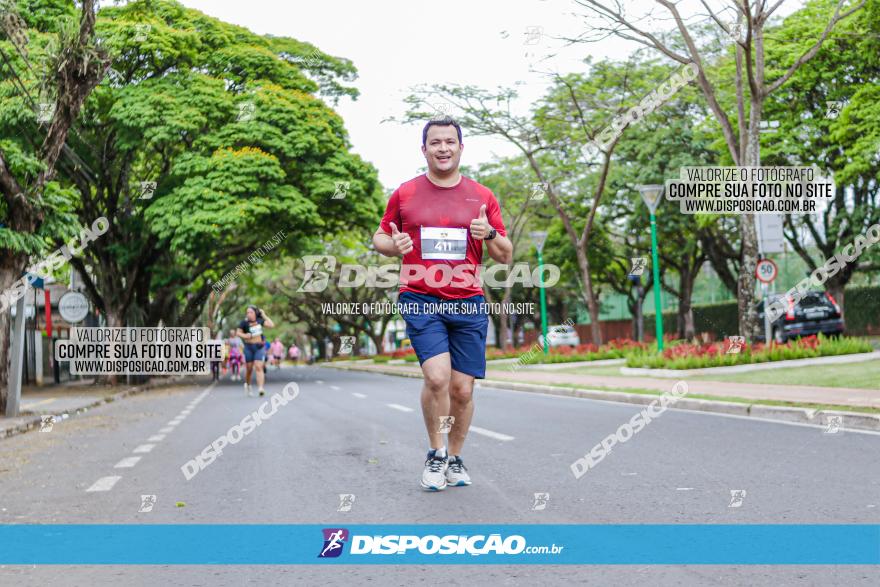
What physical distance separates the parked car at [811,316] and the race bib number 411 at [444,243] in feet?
68.6

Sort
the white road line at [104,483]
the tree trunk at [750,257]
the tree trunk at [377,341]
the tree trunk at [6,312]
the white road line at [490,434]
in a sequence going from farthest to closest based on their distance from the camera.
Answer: the tree trunk at [377,341], the tree trunk at [750,257], the tree trunk at [6,312], the white road line at [490,434], the white road line at [104,483]

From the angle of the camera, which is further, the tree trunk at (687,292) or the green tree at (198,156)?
the tree trunk at (687,292)

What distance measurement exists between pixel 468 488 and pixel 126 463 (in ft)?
12.9

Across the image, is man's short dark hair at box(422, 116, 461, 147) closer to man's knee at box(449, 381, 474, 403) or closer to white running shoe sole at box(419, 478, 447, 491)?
man's knee at box(449, 381, 474, 403)

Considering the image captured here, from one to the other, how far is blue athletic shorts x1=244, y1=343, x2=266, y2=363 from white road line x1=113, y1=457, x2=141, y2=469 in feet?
33.1

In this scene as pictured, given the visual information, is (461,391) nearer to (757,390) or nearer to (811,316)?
(757,390)

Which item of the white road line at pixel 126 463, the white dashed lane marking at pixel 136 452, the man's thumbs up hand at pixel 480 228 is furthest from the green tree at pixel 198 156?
the man's thumbs up hand at pixel 480 228

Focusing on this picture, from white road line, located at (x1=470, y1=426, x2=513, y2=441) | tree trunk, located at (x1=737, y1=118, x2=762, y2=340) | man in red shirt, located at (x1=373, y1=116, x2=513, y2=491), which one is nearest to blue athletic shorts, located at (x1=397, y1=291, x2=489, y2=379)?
man in red shirt, located at (x1=373, y1=116, x2=513, y2=491)

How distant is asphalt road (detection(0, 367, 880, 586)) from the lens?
4.24 metres

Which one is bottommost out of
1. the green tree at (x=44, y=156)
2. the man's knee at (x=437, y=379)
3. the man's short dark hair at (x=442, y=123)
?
the man's knee at (x=437, y=379)

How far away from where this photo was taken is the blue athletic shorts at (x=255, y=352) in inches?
756

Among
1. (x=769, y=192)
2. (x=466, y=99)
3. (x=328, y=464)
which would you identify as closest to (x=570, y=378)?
(x=769, y=192)

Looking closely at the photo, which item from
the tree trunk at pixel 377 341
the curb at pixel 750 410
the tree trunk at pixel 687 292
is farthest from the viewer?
the tree trunk at pixel 377 341

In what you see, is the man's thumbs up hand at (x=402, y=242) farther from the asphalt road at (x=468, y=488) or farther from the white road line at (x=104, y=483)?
the white road line at (x=104, y=483)
